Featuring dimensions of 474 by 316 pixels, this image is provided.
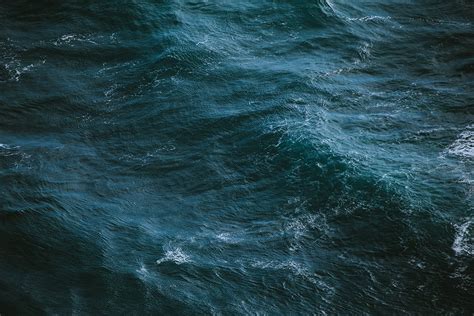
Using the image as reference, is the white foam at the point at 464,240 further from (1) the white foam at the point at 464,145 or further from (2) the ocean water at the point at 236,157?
(1) the white foam at the point at 464,145

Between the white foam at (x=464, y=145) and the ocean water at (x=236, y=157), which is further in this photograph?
the white foam at (x=464, y=145)

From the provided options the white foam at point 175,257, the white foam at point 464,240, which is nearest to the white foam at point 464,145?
the white foam at point 464,240

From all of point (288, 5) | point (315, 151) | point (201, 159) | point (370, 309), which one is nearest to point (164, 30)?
point (288, 5)

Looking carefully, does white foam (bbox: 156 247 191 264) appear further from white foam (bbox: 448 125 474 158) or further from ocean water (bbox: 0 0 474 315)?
Answer: white foam (bbox: 448 125 474 158)

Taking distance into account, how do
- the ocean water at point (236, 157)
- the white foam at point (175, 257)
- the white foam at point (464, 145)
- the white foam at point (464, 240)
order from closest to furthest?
1. the ocean water at point (236, 157)
2. the white foam at point (175, 257)
3. the white foam at point (464, 240)
4. the white foam at point (464, 145)

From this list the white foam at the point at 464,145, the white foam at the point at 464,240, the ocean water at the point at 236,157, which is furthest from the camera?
the white foam at the point at 464,145

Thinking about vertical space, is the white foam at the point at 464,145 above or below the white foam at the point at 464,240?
above
